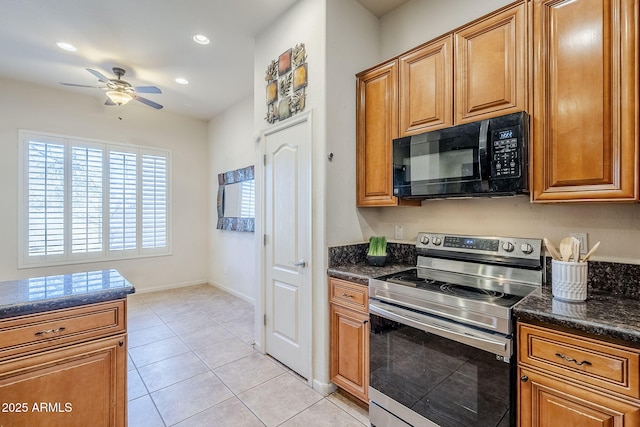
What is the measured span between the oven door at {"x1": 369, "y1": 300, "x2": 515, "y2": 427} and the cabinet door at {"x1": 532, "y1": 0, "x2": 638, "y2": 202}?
87 centimetres

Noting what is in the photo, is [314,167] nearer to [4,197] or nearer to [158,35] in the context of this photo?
[158,35]

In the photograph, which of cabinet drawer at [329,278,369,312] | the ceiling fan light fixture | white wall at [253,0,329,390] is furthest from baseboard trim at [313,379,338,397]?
the ceiling fan light fixture

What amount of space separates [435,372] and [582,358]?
25.2 inches

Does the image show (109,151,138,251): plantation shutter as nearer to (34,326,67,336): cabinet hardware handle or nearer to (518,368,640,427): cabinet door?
(34,326,67,336): cabinet hardware handle

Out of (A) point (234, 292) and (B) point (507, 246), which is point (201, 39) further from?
(A) point (234, 292)

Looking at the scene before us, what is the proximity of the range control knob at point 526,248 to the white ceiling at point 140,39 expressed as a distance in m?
2.17

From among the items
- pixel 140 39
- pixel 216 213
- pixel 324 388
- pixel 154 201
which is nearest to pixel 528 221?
pixel 324 388

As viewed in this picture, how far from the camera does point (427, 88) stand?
6.65ft

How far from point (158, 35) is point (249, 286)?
10.8ft

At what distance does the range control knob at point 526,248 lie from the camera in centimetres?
177

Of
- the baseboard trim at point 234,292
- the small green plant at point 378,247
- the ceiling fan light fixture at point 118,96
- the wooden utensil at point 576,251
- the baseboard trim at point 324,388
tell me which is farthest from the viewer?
the baseboard trim at point 234,292

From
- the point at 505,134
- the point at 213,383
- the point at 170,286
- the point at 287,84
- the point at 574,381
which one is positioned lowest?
the point at 213,383

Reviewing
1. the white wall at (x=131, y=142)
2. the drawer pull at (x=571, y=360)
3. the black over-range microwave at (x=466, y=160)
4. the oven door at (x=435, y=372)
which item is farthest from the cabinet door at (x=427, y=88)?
the white wall at (x=131, y=142)

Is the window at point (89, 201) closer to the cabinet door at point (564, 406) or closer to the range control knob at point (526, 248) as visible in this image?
the range control knob at point (526, 248)
